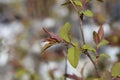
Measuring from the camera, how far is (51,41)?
33.3 inches

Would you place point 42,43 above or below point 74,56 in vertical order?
below

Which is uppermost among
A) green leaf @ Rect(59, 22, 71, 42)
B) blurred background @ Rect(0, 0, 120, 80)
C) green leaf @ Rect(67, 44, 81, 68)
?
green leaf @ Rect(59, 22, 71, 42)

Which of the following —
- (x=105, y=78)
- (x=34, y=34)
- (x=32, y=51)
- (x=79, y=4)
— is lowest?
(x=32, y=51)

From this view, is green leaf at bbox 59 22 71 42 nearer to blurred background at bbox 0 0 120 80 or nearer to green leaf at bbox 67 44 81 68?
green leaf at bbox 67 44 81 68

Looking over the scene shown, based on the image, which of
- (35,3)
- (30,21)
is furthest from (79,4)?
(30,21)

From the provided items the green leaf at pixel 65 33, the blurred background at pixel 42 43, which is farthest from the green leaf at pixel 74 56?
the blurred background at pixel 42 43

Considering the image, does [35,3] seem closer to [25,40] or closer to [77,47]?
[25,40]

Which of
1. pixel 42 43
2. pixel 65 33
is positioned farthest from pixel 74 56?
pixel 42 43

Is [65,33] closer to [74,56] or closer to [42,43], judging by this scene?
[74,56]

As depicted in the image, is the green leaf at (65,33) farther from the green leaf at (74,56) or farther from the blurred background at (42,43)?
the blurred background at (42,43)

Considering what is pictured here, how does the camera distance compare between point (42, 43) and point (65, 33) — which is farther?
point (42, 43)

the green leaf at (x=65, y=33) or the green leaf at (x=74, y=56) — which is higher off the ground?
the green leaf at (x=65, y=33)

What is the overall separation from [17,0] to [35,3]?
2489mm

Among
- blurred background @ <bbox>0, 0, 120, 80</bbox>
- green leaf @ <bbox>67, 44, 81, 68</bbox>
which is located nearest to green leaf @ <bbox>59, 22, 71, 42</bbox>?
green leaf @ <bbox>67, 44, 81, 68</bbox>
